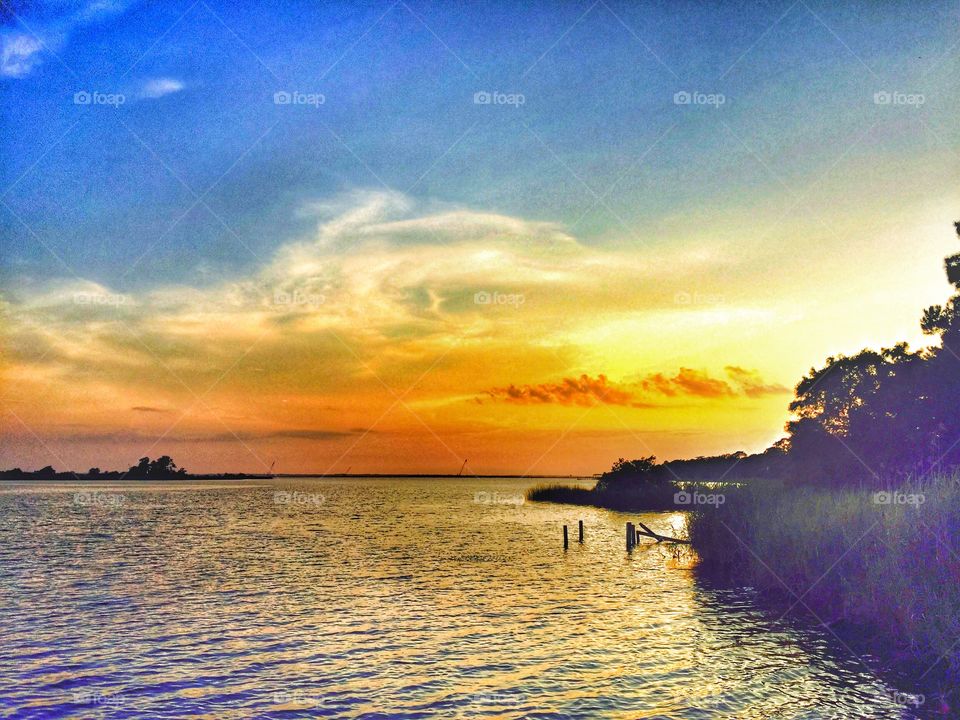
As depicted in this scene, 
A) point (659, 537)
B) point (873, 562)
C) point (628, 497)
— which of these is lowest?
point (628, 497)

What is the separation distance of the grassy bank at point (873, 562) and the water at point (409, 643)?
1363mm

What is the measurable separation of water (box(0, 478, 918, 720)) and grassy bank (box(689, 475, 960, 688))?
1363mm

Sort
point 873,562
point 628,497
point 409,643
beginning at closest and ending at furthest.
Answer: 1. point 873,562
2. point 409,643
3. point 628,497

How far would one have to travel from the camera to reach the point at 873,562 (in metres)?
18.9

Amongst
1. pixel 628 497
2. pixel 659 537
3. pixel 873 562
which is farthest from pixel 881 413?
pixel 628 497

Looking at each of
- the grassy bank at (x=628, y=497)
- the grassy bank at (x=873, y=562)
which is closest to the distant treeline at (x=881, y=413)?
the grassy bank at (x=873, y=562)

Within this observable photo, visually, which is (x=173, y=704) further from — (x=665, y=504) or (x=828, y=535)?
(x=665, y=504)

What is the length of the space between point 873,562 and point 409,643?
12730 mm

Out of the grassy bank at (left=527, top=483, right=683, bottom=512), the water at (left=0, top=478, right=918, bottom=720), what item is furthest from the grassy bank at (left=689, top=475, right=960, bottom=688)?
the grassy bank at (left=527, top=483, right=683, bottom=512)

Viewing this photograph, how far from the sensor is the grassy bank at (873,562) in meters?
15.5

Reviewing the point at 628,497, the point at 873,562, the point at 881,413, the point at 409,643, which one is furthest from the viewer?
the point at 628,497

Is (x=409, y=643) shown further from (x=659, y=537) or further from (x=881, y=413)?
(x=881, y=413)

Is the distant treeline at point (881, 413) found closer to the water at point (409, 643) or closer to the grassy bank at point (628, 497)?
the water at point (409, 643)

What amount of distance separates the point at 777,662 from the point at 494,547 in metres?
28.0
